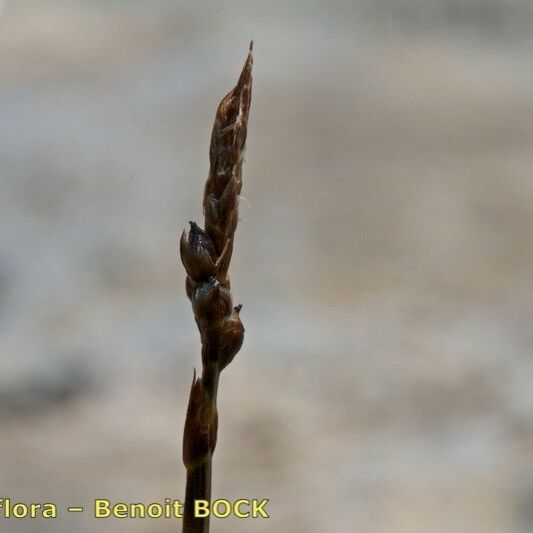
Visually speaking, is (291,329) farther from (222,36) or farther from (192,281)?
(192,281)

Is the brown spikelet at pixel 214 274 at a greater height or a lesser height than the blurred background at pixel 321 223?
lesser

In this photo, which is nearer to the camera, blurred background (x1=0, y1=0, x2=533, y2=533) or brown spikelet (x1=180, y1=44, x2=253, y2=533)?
brown spikelet (x1=180, y1=44, x2=253, y2=533)

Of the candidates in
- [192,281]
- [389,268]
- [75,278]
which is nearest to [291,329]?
[389,268]

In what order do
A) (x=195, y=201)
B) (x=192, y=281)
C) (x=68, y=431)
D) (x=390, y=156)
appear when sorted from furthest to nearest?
(x=390, y=156)
(x=195, y=201)
(x=68, y=431)
(x=192, y=281)

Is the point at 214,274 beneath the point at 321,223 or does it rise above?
beneath

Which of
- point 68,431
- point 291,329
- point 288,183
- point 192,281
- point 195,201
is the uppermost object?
point 288,183

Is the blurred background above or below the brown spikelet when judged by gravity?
above

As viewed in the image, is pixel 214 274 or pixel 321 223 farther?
pixel 321 223

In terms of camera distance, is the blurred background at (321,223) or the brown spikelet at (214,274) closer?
the brown spikelet at (214,274)
